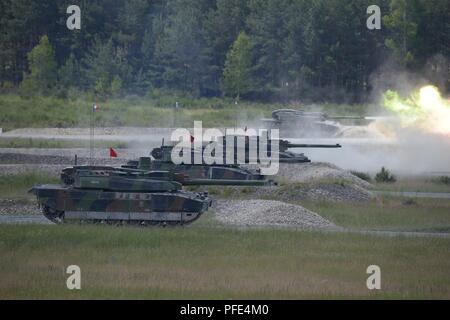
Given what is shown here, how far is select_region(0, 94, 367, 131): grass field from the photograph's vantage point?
7069cm

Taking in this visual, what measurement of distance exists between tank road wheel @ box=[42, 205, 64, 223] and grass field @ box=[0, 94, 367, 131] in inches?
1507

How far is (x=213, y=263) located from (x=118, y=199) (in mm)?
6653

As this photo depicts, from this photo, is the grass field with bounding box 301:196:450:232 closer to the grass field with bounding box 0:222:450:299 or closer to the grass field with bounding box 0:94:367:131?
the grass field with bounding box 0:222:450:299

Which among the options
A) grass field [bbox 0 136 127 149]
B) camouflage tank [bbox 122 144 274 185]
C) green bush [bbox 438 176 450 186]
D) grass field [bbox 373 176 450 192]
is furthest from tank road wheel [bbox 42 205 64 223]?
grass field [bbox 0 136 127 149]

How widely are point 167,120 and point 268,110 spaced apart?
9.11 metres

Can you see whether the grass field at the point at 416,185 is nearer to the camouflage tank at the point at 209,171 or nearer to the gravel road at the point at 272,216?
the camouflage tank at the point at 209,171

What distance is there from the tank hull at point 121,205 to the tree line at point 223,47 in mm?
48765

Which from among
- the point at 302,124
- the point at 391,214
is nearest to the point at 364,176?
the point at 391,214

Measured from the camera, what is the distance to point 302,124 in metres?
65.0

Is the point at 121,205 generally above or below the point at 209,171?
below

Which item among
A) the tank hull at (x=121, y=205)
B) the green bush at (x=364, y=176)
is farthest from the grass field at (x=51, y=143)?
the tank hull at (x=121, y=205)

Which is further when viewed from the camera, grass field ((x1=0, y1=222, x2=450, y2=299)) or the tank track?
the tank track

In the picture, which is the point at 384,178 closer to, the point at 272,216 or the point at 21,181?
the point at 272,216

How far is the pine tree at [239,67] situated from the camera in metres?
82.1
